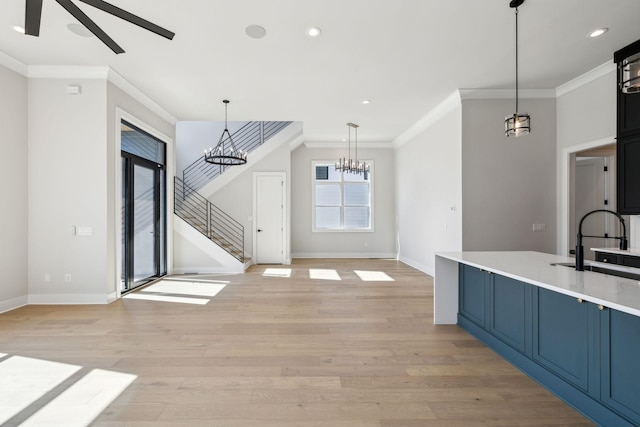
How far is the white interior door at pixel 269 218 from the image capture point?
8539 millimetres

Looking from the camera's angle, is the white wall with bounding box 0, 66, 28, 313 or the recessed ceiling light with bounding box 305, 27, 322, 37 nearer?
the recessed ceiling light with bounding box 305, 27, 322, 37

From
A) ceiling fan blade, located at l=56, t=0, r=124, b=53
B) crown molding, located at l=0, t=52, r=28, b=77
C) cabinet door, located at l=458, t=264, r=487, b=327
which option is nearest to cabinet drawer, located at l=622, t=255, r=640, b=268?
cabinet door, located at l=458, t=264, r=487, b=327

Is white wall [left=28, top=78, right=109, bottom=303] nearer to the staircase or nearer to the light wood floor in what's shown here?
the light wood floor

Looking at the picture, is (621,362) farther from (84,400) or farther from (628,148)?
(84,400)

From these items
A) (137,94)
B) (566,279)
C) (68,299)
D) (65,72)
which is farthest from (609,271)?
(65,72)

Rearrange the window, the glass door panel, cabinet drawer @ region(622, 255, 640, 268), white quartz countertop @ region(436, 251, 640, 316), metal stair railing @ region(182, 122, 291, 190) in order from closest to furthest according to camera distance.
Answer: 1. white quartz countertop @ region(436, 251, 640, 316)
2. cabinet drawer @ region(622, 255, 640, 268)
3. the glass door panel
4. metal stair railing @ region(182, 122, 291, 190)
5. the window

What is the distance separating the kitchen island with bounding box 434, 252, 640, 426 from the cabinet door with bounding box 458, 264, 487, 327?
0.04 ft

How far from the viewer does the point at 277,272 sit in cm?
725

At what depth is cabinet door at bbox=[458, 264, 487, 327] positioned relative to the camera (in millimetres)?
3277

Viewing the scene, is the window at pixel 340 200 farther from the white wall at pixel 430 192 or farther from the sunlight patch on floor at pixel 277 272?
the sunlight patch on floor at pixel 277 272

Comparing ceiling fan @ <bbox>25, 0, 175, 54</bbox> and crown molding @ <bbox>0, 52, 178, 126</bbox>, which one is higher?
crown molding @ <bbox>0, 52, 178, 126</bbox>

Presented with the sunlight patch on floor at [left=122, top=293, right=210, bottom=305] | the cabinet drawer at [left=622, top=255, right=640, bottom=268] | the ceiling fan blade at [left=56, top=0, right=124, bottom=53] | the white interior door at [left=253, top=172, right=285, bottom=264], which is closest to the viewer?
the ceiling fan blade at [left=56, top=0, right=124, bottom=53]

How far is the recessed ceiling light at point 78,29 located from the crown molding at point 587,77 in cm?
669

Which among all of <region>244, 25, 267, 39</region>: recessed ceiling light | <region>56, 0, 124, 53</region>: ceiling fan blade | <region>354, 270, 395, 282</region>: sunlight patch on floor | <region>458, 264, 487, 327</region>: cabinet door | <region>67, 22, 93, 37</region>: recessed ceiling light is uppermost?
<region>67, 22, 93, 37</region>: recessed ceiling light
